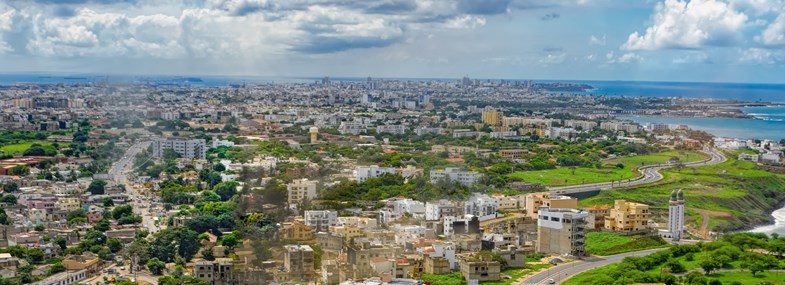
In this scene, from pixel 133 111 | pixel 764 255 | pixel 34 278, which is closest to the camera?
pixel 34 278

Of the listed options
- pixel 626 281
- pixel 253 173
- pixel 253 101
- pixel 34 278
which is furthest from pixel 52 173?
pixel 253 101

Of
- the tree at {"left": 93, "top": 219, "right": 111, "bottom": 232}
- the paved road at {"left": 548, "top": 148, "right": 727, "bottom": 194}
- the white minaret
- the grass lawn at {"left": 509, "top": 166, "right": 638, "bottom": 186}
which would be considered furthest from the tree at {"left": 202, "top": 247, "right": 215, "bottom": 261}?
the grass lawn at {"left": 509, "top": 166, "right": 638, "bottom": 186}

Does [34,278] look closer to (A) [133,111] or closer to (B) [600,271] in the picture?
(B) [600,271]

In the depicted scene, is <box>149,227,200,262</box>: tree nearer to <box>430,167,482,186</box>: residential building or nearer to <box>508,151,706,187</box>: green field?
<box>430,167,482,186</box>: residential building

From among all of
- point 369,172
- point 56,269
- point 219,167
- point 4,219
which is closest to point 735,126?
point 369,172

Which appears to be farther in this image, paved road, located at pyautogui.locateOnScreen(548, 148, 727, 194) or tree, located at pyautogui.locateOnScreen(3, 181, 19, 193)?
paved road, located at pyautogui.locateOnScreen(548, 148, 727, 194)

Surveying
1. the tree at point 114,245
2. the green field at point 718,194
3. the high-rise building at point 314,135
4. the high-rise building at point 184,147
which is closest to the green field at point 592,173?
the green field at point 718,194
